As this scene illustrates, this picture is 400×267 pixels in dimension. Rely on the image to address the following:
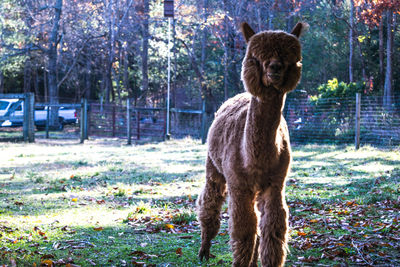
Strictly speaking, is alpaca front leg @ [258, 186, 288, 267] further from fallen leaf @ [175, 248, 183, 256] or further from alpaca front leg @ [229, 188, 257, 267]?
fallen leaf @ [175, 248, 183, 256]

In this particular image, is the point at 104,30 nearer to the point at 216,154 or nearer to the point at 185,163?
the point at 185,163

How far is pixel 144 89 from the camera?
87.9ft

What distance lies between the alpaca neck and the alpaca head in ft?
0.30

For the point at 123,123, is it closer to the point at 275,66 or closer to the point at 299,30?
the point at 299,30

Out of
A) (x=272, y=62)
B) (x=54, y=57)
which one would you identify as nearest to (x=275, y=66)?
(x=272, y=62)

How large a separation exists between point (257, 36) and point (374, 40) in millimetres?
21226

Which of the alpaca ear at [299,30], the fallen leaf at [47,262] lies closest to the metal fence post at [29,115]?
the fallen leaf at [47,262]

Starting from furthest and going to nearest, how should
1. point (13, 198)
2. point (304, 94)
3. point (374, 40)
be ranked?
point (374, 40), point (304, 94), point (13, 198)

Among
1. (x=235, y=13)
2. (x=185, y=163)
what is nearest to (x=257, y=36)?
(x=185, y=163)

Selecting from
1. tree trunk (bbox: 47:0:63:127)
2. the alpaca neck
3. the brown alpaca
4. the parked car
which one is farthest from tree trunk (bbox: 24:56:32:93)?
the alpaca neck

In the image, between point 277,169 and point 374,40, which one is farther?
point 374,40

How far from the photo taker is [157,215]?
5.50 meters

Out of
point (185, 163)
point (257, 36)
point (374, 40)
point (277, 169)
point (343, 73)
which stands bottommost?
point (185, 163)

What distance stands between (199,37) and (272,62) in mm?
24638
